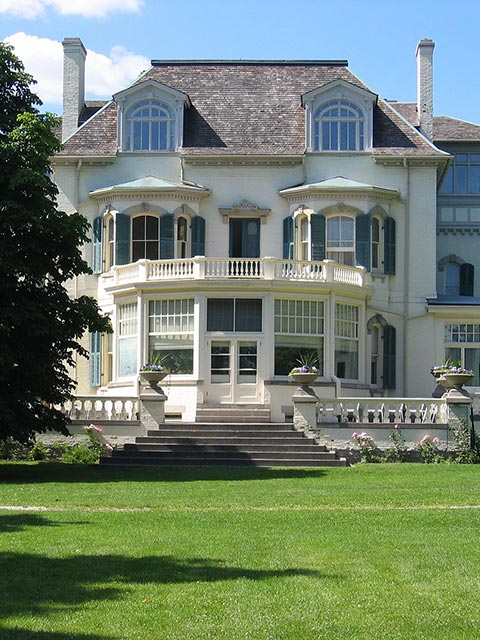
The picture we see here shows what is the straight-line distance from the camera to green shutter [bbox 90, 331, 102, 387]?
3650 cm

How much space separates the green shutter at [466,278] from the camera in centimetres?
4284

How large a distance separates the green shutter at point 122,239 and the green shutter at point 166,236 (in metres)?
1.16

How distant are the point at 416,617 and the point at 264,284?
23213mm

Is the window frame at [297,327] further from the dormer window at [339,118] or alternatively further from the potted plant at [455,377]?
the dormer window at [339,118]

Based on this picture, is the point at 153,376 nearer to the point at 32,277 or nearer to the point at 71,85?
the point at 32,277

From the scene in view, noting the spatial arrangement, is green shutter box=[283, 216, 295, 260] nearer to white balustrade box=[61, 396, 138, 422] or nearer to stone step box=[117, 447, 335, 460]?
white balustrade box=[61, 396, 138, 422]

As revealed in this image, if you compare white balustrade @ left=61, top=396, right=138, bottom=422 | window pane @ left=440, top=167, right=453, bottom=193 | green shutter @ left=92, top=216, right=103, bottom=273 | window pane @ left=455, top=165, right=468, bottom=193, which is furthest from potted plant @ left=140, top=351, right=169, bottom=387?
window pane @ left=455, top=165, right=468, bottom=193

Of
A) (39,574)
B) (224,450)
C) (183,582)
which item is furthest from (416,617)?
(224,450)

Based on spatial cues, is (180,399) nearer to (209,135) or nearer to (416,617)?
(209,135)

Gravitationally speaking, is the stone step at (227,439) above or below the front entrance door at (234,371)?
below

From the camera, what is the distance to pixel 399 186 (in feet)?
124

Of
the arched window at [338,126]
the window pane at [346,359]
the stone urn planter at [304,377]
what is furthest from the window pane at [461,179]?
the stone urn planter at [304,377]

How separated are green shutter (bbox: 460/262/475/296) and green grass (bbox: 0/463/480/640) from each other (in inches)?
886

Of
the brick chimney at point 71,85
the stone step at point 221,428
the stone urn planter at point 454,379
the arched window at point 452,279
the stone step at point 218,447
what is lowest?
the stone step at point 218,447
